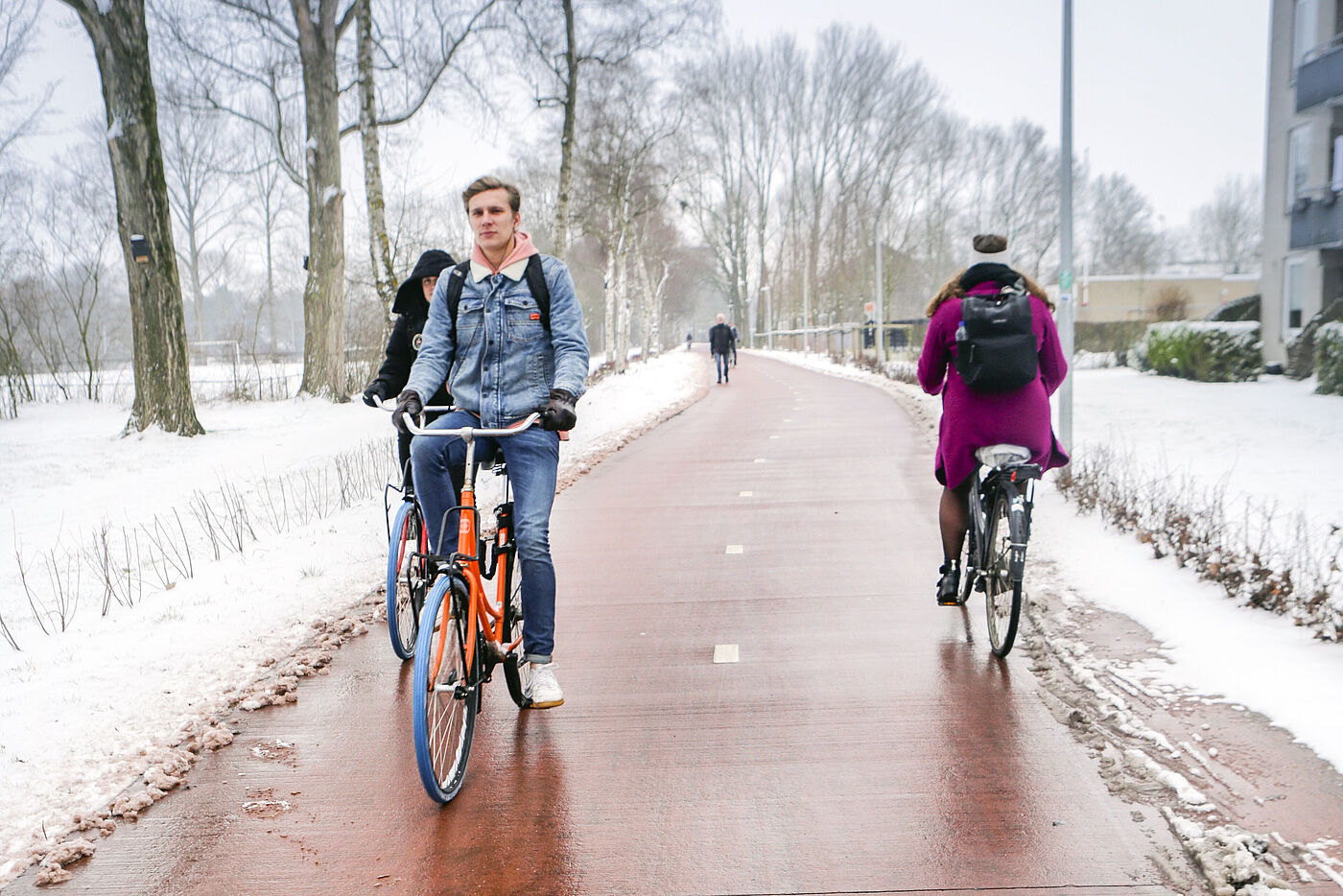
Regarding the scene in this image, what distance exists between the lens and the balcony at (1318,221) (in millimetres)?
21828

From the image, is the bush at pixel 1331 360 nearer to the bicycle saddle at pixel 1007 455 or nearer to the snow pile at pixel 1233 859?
the bicycle saddle at pixel 1007 455

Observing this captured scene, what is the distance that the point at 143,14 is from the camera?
1391cm

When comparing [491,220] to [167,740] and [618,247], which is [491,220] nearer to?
[167,740]

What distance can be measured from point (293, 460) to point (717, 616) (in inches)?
369

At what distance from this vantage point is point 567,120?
942 inches

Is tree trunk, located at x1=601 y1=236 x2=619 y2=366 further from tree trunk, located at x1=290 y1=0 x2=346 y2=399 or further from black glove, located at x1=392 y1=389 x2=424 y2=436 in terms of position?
black glove, located at x1=392 y1=389 x2=424 y2=436

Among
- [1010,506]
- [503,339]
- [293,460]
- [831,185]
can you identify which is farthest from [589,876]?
[831,185]

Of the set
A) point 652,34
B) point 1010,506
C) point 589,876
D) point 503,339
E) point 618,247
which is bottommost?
point 589,876

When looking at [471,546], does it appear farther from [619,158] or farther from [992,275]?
[619,158]

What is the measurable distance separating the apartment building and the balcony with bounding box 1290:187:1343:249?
2 cm

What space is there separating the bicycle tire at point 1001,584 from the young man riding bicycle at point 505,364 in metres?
2.00

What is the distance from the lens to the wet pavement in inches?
118

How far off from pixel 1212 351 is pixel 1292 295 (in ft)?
15.6

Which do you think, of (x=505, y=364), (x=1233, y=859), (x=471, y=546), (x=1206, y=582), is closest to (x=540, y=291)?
(x=505, y=364)
